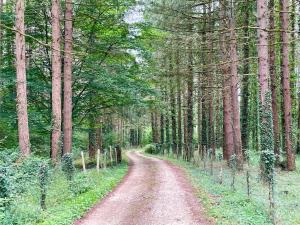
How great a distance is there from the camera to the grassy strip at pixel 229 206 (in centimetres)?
942

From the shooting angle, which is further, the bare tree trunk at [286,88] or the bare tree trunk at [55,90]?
the bare tree trunk at [286,88]

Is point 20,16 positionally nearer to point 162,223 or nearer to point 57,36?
point 57,36

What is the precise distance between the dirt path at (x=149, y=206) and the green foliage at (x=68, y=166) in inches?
77.0

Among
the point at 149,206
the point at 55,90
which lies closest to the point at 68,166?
the point at 55,90

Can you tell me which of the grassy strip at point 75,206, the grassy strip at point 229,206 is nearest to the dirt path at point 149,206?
the grassy strip at point 75,206

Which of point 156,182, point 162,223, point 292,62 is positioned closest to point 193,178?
point 156,182

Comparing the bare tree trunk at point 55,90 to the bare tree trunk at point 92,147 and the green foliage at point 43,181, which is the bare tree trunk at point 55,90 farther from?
the bare tree trunk at point 92,147

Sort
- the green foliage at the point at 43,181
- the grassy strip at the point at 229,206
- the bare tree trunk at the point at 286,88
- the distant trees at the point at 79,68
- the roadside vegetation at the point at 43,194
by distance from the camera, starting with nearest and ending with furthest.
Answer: the roadside vegetation at the point at 43,194 < the grassy strip at the point at 229,206 < the green foliage at the point at 43,181 < the bare tree trunk at the point at 286,88 < the distant trees at the point at 79,68

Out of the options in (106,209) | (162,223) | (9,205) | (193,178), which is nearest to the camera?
(9,205)

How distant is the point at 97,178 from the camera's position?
16.6 m

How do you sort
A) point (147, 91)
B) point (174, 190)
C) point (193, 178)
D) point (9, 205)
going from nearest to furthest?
point (9, 205) < point (174, 190) < point (193, 178) < point (147, 91)

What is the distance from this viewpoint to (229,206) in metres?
10.9

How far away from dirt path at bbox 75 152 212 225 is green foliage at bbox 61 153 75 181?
196 cm

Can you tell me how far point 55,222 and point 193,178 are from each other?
9565mm
